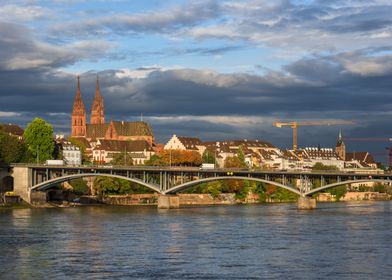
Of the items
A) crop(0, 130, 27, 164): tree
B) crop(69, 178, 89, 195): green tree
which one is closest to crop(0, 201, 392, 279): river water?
crop(0, 130, 27, 164): tree

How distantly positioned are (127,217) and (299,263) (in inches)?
1865

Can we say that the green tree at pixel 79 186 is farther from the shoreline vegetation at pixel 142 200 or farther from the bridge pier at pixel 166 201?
the bridge pier at pixel 166 201

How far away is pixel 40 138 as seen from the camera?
494 feet

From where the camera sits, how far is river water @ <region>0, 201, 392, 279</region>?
55.5 metres

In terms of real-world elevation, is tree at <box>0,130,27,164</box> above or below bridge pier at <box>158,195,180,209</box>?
above

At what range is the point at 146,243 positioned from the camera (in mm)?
71562

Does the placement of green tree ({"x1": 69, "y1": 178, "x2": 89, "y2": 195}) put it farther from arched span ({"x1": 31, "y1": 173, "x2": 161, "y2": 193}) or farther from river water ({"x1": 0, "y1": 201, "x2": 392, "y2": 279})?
river water ({"x1": 0, "y1": 201, "x2": 392, "y2": 279})

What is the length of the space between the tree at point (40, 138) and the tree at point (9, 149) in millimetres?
8026

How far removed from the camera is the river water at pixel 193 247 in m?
55.5

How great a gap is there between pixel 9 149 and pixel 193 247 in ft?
239

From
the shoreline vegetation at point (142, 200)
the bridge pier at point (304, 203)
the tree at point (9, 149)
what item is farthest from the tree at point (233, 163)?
the bridge pier at point (304, 203)

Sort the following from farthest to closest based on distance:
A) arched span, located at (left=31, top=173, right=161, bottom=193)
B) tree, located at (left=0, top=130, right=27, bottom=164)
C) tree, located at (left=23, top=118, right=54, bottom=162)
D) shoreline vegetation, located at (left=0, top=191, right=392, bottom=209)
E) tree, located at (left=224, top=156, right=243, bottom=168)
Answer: tree, located at (left=224, top=156, right=243, bottom=168), tree, located at (left=23, top=118, right=54, bottom=162), tree, located at (left=0, top=130, right=27, bottom=164), shoreline vegetation, located at (left=0, top=191, right=392, bottom=209), arched span, located at (left=31, top=173, right=161, bottom=193)

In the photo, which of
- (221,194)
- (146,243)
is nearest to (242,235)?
(146,243)

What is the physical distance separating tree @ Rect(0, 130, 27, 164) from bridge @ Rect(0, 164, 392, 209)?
19.2 feet
